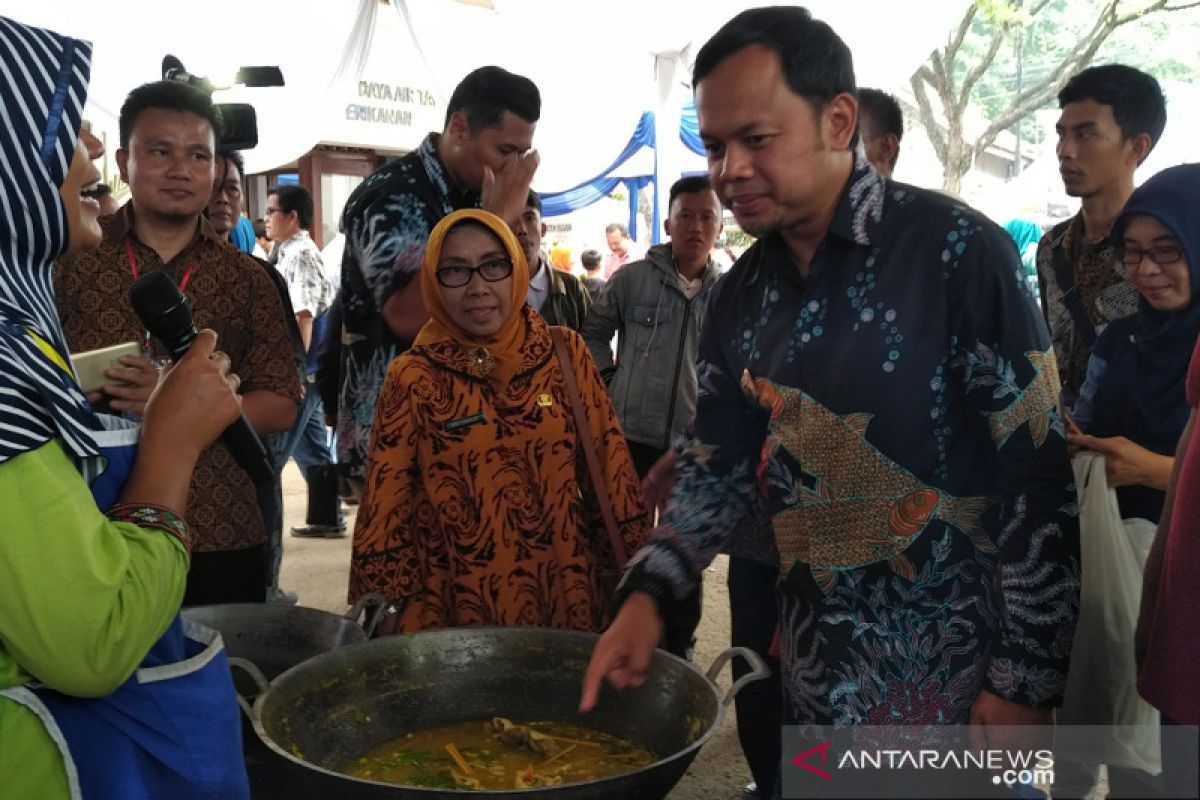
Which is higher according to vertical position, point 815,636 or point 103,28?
point 103,28

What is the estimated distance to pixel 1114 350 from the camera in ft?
9.38

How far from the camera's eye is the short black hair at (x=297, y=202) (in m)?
7.55

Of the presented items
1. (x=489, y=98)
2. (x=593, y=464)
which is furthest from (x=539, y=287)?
(x=593, y=464)

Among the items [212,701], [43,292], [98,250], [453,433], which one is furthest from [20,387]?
[98,250]

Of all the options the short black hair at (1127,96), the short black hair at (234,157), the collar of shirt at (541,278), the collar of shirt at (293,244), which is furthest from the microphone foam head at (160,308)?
the collar of shirt at (293,244)

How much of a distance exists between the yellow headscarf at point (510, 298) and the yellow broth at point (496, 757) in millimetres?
1130

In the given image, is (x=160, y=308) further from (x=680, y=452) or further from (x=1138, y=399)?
(x=1138, y=399)

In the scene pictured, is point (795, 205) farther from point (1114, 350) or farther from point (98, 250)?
point (98, 250)

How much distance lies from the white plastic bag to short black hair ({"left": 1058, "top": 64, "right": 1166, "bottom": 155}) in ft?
6.15

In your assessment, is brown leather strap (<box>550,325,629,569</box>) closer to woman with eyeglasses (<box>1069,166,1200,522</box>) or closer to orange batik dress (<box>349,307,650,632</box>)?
orange batik dress (<box>349,307,650,632</box>)

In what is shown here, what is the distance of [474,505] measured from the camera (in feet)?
9.15

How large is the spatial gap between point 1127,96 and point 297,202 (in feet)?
18.1

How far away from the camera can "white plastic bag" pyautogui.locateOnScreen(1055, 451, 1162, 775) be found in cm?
239

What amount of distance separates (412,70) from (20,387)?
7.06 metres
